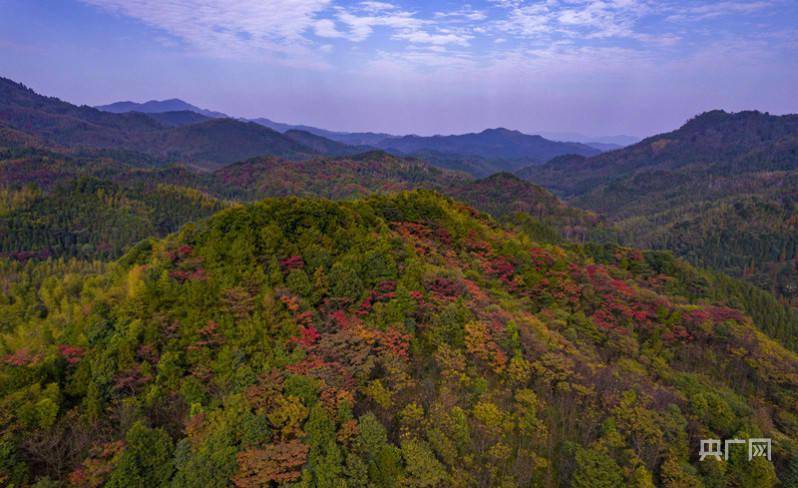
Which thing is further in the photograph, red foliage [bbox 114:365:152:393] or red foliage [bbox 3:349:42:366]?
red foliage [bbox 3:349:42:366]

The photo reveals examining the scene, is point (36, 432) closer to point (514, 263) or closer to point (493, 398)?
point (493, 398)

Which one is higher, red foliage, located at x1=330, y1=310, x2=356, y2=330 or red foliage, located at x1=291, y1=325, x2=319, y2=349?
red foliage, located at x1=330, y1=310, x2=356, y2=330

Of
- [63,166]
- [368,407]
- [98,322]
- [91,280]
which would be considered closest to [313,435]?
[368,407]

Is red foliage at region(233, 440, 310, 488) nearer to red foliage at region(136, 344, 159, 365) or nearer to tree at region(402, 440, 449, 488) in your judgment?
tree at region(402, 440, 449, 488)

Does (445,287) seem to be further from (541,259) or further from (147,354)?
(147,354)

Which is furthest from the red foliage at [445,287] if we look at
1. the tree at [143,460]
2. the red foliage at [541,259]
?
the tree at [143,460]

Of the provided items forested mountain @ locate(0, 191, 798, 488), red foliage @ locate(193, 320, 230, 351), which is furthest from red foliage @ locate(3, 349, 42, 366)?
red foliage @ locate(193, 320, 230, 351)

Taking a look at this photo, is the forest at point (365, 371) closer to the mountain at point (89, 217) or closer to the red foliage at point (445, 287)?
the red foliage at point (445, 287)

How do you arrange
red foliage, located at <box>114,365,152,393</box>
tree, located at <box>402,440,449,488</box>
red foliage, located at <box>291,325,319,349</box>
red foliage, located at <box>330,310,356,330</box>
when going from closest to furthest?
tree, located at <box>402,440,449,488</box>
red foliage, located at <box>114,365,152,393</box>
red foliage, located at <box>291,325,319,349</box>
red foliage, located at <box>330,310,356,330</box>

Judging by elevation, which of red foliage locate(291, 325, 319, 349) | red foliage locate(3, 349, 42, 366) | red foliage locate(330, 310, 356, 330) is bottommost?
red foliage locate(3, 349, 42, 366)

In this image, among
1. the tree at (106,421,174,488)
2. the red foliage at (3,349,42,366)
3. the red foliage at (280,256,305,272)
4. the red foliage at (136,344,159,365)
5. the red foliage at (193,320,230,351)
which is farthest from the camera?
the red foliage at (280,256,305,272)
